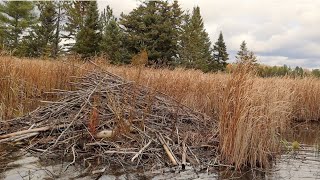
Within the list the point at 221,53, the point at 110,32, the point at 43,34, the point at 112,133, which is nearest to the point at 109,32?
the point at 110,32

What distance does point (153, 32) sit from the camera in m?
32.1

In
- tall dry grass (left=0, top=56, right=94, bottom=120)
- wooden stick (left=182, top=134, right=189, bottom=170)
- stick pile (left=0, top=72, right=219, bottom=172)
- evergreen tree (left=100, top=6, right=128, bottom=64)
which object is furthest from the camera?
evergreen tree (left=100, top=6, right=128, bottom=64)

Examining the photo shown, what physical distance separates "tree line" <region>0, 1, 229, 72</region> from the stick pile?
78.7 feet

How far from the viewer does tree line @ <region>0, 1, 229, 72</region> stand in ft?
106

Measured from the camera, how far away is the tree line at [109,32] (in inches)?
1272

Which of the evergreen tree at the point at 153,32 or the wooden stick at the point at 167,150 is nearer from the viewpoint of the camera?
the wooden stick at the point at 167,150

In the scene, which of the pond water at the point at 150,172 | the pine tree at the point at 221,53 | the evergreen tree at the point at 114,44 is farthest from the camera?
the pine tree at the point at 221,53

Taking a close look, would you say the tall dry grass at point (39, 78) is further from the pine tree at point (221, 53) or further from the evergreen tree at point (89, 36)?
the pine tree at point (221, 53)

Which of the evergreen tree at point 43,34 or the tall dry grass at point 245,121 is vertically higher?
the evergreen tree at point 43,34

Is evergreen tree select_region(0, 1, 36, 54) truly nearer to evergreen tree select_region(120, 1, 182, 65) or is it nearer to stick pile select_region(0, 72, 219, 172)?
evergreen tree select_region(120, 1, 182, 65)

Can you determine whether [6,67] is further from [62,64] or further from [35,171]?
[62,64]

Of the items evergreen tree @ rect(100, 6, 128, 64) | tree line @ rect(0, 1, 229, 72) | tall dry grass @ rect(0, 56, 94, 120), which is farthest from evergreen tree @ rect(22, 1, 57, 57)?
tall dry grass @ rect(0, 56, 94, 120)

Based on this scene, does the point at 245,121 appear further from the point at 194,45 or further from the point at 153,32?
the point at 194,45

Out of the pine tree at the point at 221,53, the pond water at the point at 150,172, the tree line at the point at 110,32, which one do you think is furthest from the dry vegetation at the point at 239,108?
the pine tree at the point at 221,53
